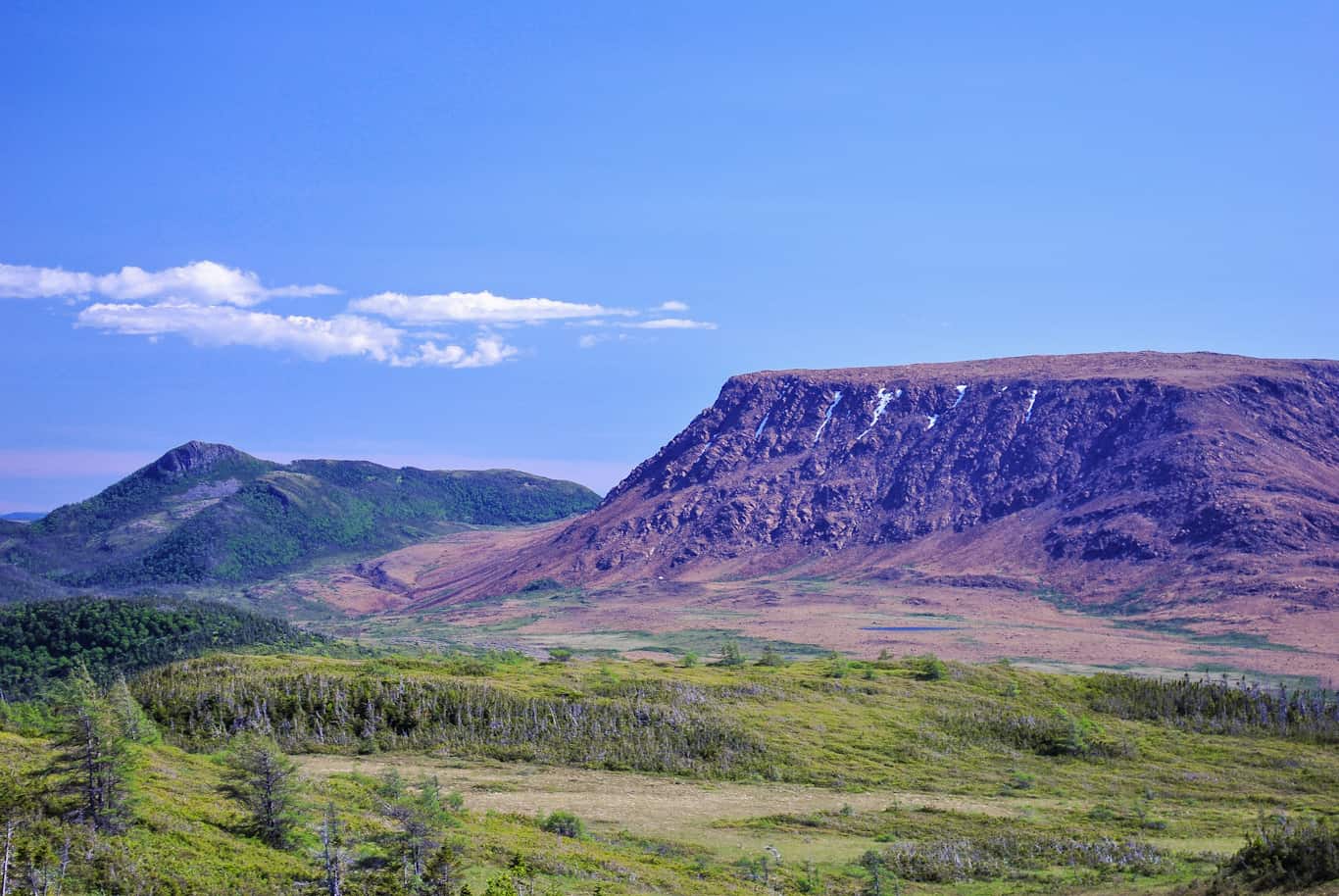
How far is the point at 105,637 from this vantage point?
4862 inches

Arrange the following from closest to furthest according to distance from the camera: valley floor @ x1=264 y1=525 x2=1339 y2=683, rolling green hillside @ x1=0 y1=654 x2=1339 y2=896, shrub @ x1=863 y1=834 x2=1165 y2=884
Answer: rolling green hillside @ x1=0 y1=654 x2=1339 y2=896
shrub @ x1=863 y1=834 x2=1165 y2=884
valley floor @ x1=264 y1=525 x2=1339 y2=683

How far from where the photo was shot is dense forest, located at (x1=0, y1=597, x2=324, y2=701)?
4564 inches

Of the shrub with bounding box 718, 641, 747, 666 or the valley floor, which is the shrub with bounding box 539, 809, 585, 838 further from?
the valley floor

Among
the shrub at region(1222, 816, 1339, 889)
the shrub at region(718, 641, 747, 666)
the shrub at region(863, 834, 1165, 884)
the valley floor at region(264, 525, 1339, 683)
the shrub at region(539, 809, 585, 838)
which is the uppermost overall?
the shrub at region(1222, 816, 1339, 889)

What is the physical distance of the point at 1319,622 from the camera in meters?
150

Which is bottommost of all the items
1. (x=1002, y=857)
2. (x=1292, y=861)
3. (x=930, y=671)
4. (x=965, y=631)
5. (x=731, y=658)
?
(x=965, y=631)

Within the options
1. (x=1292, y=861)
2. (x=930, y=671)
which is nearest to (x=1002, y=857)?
(x=1292, y=861)

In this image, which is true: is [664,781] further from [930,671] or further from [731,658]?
[731,658]

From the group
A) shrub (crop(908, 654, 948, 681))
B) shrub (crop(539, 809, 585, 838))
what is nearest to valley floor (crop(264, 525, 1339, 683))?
shrub (crop(908, 654, 948, 681))

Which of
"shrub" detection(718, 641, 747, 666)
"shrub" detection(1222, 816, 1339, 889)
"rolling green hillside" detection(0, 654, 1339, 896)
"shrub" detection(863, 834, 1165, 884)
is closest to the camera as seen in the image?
"shrub" detection(1222, 816, 1339, 889)

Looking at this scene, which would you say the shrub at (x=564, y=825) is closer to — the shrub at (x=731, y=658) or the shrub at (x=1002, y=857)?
the shrub at (x=1002, y=857)

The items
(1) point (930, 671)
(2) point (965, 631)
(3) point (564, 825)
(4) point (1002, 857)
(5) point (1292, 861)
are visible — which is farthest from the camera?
(2) point (965, 631)

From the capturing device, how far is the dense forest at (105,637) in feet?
380

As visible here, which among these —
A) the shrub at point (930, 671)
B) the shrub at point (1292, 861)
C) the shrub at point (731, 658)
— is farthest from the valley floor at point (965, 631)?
the shrub at point (1292, 861)
